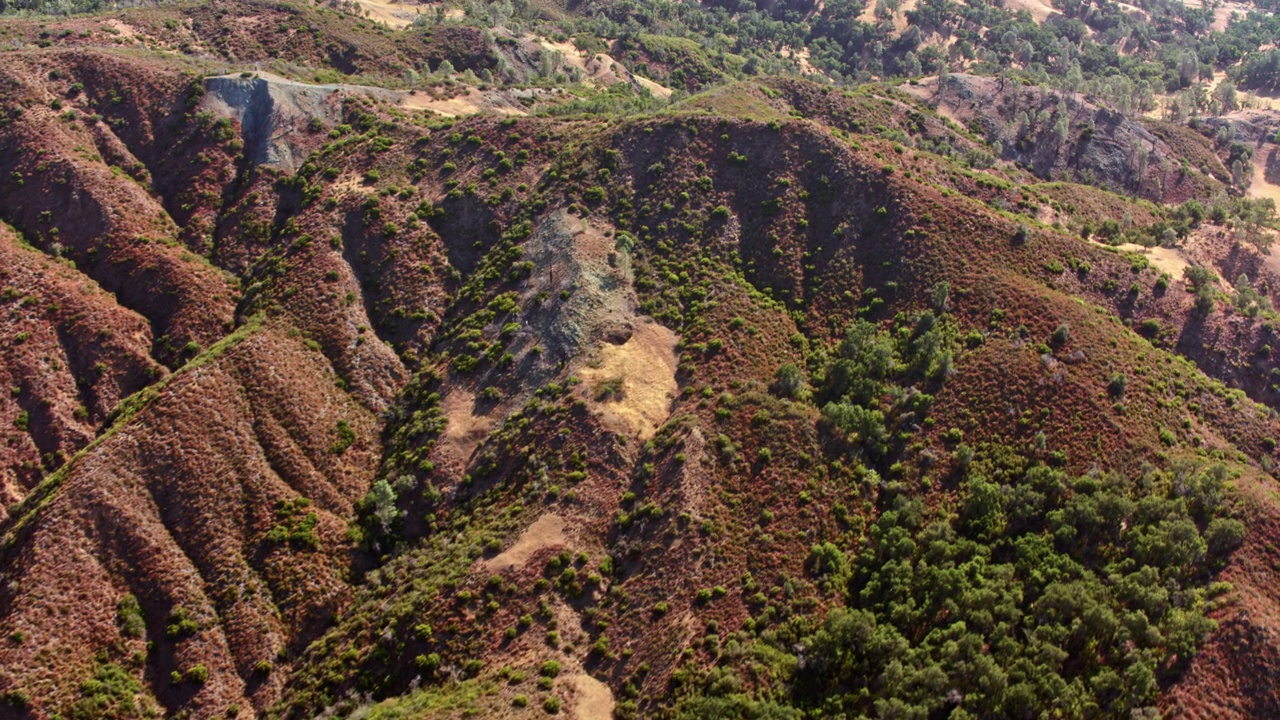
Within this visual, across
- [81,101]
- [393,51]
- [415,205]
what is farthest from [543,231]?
[393,51]

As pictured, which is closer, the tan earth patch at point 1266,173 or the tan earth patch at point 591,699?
the tan earth patch at point 591,699

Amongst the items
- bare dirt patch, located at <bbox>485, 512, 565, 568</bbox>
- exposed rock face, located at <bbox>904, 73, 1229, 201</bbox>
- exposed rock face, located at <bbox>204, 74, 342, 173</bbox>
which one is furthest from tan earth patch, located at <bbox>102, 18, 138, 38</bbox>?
exposed rock face, located at <bbox>904, 73, 1229, 201</bbox>

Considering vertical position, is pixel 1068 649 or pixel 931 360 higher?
pixel 931 360

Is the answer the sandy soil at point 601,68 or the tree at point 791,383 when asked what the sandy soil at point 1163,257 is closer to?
the tree at point 791,383

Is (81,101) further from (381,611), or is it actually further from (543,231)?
(381,611)

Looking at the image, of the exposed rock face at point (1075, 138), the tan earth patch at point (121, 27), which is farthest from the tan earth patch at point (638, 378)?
the tan earth patch at point (121, 27)

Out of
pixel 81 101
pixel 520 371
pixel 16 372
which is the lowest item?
pixel 16 372
